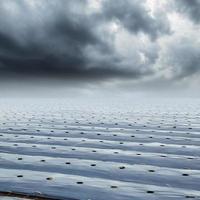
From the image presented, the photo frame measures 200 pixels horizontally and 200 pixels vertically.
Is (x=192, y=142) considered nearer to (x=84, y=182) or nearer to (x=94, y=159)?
(x=94, y=159)

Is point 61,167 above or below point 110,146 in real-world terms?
below

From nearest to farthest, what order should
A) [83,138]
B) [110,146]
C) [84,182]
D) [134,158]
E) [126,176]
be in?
1. [84,182]
2. [126,176]
3. [134,158]
4. [110,146]
5. [83,138]

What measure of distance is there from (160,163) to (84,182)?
3814 millimetres

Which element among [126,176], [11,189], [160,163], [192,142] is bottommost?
[11,189]

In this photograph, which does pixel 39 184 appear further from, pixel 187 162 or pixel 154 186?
pixel 187 162

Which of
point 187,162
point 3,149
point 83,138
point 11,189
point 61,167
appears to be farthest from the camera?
point 83,138

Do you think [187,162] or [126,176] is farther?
[187,162]

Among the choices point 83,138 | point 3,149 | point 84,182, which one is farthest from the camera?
point 83,138

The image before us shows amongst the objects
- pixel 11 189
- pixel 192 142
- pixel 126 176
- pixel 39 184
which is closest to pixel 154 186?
pixel 126 176

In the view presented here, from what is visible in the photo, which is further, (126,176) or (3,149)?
(3,149)

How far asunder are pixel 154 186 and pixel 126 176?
1.41 metres

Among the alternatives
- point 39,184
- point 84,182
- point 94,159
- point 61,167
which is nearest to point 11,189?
point 39,184

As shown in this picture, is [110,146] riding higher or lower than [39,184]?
higher

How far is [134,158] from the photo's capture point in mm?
13805
